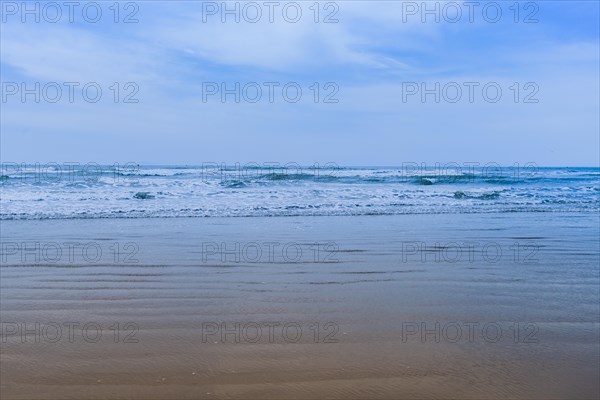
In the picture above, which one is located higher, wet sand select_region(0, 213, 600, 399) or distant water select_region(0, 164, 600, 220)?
distant water select_region(0, 164, 600, 220)

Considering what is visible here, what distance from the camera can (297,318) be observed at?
477 centimetres

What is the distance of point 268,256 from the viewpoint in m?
7.79

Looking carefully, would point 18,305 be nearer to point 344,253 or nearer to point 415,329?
point 415,329

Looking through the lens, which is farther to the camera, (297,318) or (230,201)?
(230,201)

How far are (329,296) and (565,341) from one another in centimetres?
226

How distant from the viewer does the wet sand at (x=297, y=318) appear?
135 inches

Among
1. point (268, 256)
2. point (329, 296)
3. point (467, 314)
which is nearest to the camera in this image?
point (467, 314)

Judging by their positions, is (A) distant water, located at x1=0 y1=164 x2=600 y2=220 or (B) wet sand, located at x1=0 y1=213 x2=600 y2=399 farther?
(A) distant water, located at x1=0 y1=164 x2=600 y2=220

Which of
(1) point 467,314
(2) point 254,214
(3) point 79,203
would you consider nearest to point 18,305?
(1) point 467,314

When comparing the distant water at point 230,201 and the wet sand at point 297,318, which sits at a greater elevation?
the distant water at point 230,201

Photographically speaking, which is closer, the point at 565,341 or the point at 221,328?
the point at 565,341

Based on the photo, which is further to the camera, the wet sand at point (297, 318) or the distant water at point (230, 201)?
the distant water at point (230, 201)

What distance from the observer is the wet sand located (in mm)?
3420

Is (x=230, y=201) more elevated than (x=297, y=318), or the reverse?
(x=230, y=201)
